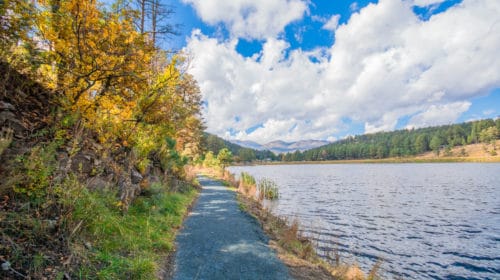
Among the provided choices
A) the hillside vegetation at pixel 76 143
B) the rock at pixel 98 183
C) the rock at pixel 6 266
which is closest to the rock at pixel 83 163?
the hillside vegetation at pixel 76 143

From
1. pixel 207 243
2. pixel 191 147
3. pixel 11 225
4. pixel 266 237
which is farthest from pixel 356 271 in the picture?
pixel 191 147

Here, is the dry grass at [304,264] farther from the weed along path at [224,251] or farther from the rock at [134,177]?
the rock at [134,177]

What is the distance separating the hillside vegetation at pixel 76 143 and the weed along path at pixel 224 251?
534 millimetres

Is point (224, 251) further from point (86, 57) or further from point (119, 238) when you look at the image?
point (86, 57)

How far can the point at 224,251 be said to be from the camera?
18.4 ft

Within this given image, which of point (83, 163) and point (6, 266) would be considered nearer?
point (6, 266)

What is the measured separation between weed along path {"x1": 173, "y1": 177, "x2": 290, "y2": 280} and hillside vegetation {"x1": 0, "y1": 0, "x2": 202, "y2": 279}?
21.0 inches

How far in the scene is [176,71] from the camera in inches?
273

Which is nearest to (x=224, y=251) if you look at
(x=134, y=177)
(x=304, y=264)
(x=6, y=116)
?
(x=304, y=264)

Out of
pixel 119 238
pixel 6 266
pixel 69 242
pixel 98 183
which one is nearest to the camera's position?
pixel 6 266

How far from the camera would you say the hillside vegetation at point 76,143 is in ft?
10.6

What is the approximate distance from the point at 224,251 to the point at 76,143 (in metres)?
4.04

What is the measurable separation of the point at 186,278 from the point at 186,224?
373 centimetres

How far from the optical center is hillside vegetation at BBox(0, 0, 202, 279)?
322cm
